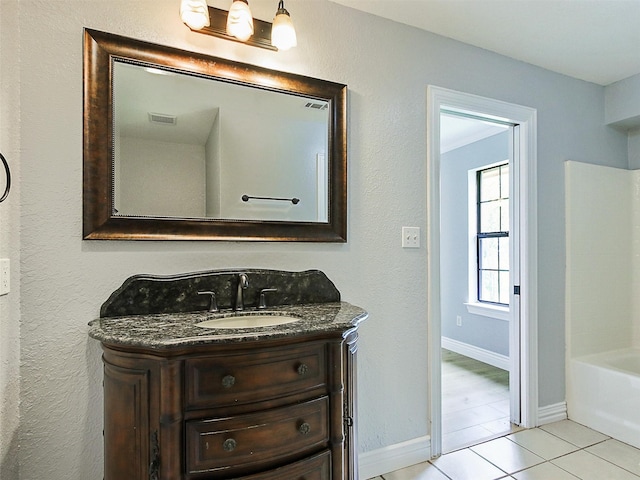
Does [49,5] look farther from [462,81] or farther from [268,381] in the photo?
[462,81]

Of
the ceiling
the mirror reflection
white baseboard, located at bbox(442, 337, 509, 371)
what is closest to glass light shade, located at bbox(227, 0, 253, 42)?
the mirror reflection

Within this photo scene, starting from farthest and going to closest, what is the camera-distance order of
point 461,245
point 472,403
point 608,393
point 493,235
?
point 461,245 → point 493,235 → point 472,403 → point 608,393

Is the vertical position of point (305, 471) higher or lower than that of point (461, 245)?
lower

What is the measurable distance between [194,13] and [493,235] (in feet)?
11.6

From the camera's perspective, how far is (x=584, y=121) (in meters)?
2.78

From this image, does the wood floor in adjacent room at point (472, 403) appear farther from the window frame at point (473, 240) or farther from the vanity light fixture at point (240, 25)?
the vanity light fixture at point (240, 25)

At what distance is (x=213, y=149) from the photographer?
1.69 metres

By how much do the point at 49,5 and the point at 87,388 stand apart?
4.88 feet

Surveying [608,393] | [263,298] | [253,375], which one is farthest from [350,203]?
[608,393]

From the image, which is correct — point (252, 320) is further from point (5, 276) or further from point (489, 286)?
point (489, 286)

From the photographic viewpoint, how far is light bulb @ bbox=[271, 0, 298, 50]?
5.34 feet

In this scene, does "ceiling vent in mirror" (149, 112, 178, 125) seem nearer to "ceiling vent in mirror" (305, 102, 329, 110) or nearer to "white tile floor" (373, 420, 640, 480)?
"ceiling vent in mirror" (305, 102, 329, 110)

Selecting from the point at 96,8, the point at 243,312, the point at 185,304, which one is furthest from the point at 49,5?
the point at 243,312

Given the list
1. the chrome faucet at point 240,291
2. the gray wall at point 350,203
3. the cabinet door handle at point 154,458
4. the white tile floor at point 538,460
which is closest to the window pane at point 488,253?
the gray wall at point 350,203
